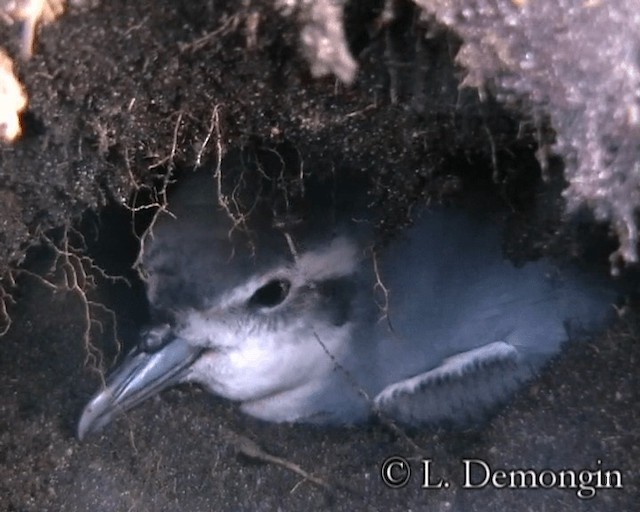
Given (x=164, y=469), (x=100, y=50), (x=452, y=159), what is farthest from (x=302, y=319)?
(x=100, y=50)

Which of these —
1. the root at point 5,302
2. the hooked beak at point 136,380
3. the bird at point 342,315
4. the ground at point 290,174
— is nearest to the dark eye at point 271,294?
the bird at point 342,315

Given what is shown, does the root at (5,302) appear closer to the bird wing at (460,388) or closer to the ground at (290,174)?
the ground at (290,174)

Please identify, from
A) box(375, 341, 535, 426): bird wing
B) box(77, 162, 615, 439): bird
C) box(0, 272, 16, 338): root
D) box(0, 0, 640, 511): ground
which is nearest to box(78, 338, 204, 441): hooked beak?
box(77, 162, 615, 439): bird

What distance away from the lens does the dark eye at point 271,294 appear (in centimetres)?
165

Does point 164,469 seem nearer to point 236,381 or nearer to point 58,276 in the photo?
point 236,381

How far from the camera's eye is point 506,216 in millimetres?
1430

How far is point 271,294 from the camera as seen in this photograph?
168cm

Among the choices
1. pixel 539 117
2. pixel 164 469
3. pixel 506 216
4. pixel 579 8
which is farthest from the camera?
pixel 164 469

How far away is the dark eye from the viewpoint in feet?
5.42

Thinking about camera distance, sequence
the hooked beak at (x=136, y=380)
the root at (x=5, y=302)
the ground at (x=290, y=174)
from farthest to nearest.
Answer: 1. the hooked beak at (x=136, y=380)
2. the root at (x=5, y=302)
3. the ground at (x=290, y=174)

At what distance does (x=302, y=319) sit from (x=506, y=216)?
54 cm

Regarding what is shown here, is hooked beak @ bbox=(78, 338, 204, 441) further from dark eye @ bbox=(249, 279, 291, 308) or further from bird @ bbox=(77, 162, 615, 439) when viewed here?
dark eye @ bbox=(249, 279, 291, 308)

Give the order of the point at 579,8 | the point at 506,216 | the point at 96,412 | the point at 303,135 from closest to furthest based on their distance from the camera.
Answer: the point at 579,8 < the point at 303,135 < the point at 506,216 < the point at 96,412

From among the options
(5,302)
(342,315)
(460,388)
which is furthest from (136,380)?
(460,388)
